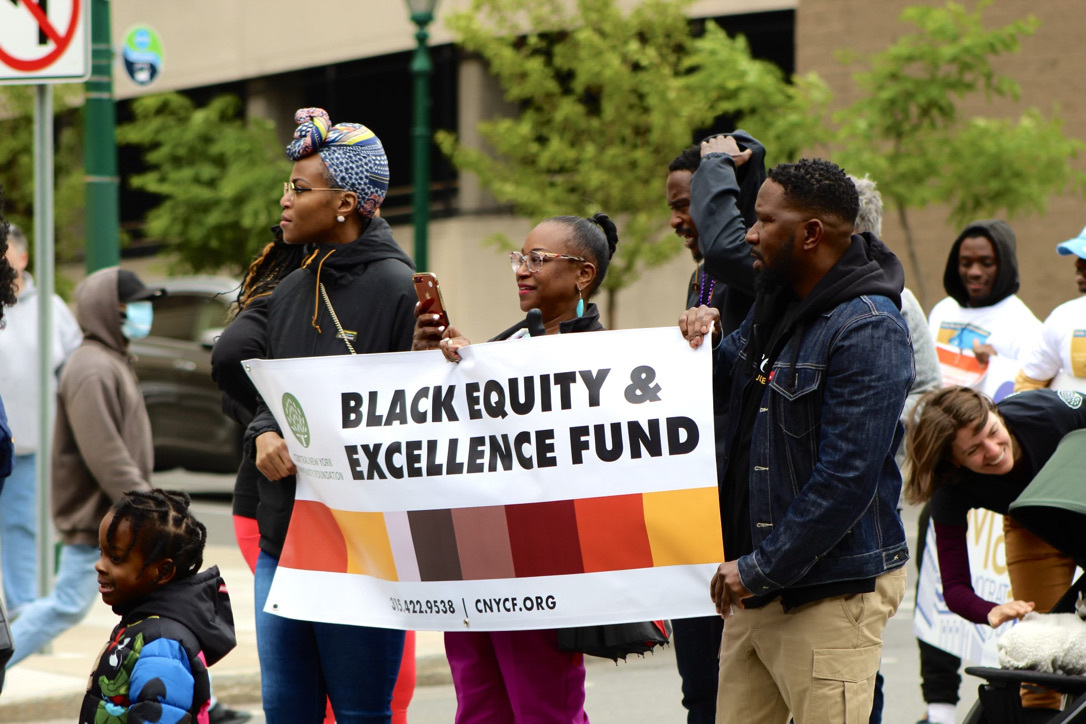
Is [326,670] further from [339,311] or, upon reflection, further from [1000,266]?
[1000,266]

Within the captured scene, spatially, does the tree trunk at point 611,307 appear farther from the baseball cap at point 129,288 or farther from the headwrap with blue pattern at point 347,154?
the headwrap with blue pattern at point 347,154

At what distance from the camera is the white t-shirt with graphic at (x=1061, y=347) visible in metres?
6.70

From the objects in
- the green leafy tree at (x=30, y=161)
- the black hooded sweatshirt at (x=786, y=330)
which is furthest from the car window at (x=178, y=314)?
the black hooded sweatshirt at (x=786, y=330)

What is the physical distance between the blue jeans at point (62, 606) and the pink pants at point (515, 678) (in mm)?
2954

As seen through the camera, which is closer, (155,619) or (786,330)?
(786,330)

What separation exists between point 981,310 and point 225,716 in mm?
4211

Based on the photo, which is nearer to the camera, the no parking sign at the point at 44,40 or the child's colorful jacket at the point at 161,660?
the child's colorful jacket at the point at 161,660

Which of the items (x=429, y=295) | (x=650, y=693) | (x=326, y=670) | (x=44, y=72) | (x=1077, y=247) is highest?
(x=44, y=72)

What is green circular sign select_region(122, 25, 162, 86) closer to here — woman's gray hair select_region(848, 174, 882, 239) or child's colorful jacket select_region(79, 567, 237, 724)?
woman's gray hair select_region(848, 174, 882, 239)

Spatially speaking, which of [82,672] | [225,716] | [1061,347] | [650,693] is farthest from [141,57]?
[1061,347]

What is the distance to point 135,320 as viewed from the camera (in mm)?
6824

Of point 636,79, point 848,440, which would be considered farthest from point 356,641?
point 636,79

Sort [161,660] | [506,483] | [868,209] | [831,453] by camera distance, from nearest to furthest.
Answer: [831,453], [161,660], [506,483], [868,209]

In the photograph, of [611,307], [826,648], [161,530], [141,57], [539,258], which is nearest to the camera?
[826,648]
